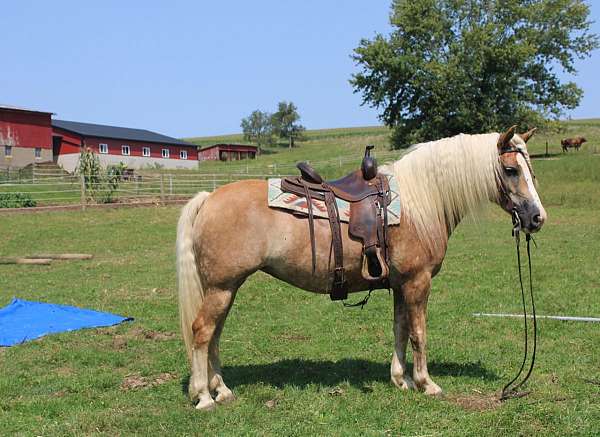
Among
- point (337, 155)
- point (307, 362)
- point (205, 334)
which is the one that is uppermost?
point (337, 155)

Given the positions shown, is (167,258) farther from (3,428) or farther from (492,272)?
(3,428)

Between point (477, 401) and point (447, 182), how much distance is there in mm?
1994

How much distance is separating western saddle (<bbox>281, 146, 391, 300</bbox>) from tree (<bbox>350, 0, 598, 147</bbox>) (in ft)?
119

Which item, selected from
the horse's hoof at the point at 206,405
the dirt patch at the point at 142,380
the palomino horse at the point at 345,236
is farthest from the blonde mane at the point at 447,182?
the dirt patch at the point at 142,380

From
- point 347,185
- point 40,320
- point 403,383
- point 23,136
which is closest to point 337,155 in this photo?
point 23,136

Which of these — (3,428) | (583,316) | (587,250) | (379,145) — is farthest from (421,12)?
(3,428)

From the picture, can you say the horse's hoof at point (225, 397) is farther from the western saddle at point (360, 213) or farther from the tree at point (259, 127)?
the tree at point (259, 127)

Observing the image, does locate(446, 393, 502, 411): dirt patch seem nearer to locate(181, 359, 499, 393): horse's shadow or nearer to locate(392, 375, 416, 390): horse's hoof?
locate(392, 375, 416, 390): horse's hoof

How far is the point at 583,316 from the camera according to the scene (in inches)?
298

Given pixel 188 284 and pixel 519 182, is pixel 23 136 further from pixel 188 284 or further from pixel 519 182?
pixel 519 182

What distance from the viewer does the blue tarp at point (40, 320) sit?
7055mm

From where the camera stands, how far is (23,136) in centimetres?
4297

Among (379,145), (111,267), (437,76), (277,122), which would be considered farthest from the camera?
(277,122)

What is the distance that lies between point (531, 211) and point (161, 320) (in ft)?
18.1
